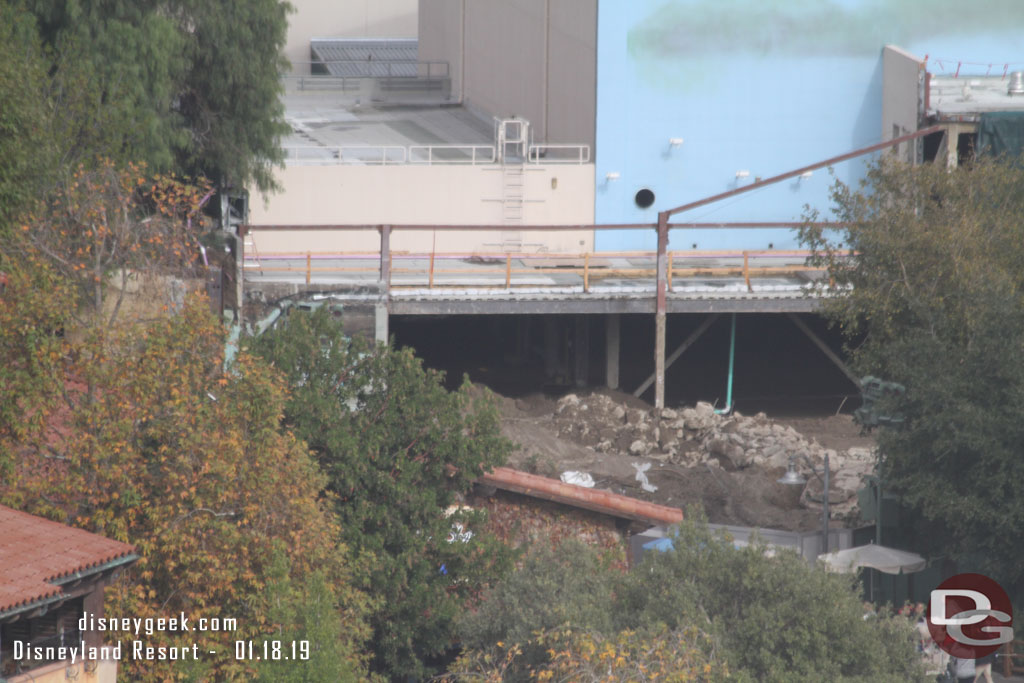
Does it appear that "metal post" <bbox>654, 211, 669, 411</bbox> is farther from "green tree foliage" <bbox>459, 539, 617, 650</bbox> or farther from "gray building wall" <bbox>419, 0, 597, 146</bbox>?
"green tree foliage" <bbox>459, 539, 617, 650</bbox>

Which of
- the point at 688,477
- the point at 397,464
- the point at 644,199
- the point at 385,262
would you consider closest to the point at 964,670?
the point at 397,464

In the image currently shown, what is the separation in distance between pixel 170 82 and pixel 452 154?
12.8 metres

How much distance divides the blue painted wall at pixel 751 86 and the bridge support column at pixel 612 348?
4220 millimetres

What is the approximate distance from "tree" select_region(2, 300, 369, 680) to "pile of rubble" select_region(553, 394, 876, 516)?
13145mm

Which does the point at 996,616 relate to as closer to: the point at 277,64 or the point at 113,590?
the point at 113,590

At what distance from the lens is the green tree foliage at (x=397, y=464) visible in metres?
15.7

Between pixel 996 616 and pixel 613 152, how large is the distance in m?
20.5

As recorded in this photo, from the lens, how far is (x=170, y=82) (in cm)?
2334

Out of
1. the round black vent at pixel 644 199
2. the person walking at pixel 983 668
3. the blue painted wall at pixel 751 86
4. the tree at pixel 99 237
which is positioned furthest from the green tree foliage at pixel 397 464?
the blue painted wall at pixel 751 86

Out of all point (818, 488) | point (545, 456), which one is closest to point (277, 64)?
point (545, 456)

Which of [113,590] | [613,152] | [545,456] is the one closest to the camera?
[113,590]

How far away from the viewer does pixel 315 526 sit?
523 inches

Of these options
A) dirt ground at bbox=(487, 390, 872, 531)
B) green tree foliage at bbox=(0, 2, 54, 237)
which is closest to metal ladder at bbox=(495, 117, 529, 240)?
dirt ground at bbox=(487, 390, 872, 531)

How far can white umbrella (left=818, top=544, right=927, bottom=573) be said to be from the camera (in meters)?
17.3
